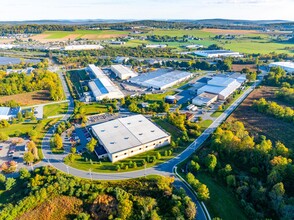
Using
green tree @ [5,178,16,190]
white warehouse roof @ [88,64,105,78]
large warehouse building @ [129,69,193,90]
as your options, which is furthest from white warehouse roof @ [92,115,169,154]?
white warehouse roof @ [88,64,105,78]

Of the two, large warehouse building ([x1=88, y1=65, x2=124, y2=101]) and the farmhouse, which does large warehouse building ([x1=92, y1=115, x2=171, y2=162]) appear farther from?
the farmhouse

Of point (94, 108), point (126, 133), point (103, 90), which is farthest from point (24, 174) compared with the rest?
point (103, 90)

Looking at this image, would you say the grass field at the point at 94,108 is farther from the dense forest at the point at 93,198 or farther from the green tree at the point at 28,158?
the dense forest at the point at 93,198

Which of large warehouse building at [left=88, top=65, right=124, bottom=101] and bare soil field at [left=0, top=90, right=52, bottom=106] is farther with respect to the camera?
large warehouse building at [left=88, top=65, right=124, bottom=101]

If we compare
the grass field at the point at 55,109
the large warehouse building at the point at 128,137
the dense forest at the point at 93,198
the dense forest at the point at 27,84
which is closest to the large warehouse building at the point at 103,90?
the grass field at the point at 55,109

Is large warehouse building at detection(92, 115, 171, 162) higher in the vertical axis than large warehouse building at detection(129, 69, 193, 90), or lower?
higher

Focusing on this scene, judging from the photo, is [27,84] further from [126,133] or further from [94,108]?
[126,133]

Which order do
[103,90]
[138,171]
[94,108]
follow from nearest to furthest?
1. [138,171]
2. [94,108]
3. [103,90]
